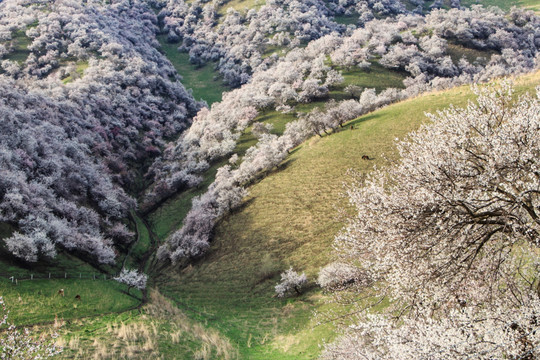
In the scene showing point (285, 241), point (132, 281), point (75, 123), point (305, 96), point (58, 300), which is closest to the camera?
point (58, 300)

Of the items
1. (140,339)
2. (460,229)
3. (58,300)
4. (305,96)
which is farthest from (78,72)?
(460,229)

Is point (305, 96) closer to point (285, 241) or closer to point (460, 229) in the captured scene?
point (285, 241)

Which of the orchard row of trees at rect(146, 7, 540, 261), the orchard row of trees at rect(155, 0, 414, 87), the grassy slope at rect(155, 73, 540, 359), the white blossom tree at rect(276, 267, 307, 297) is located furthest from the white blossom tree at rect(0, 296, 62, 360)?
the orchard row of trees at rect(155, 0, 414, 87)

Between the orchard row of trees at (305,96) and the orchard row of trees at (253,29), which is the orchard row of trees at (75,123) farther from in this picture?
the orchard row of trees at (253,29)

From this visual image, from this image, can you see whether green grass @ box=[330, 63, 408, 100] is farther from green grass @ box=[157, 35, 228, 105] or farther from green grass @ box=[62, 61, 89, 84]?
green grass @ box=[62, 61, 89, 84]

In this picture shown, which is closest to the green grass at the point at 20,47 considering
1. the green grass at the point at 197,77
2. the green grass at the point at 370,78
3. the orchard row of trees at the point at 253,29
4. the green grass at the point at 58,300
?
the green grass at the point at 197,77

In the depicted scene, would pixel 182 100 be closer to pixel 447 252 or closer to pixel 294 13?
pixel 294 13

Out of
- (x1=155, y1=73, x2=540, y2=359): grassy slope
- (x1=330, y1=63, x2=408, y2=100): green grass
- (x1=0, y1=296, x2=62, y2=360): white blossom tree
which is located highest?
(x1=0, y1=296, x2=62, y2=360): white blossom tree
